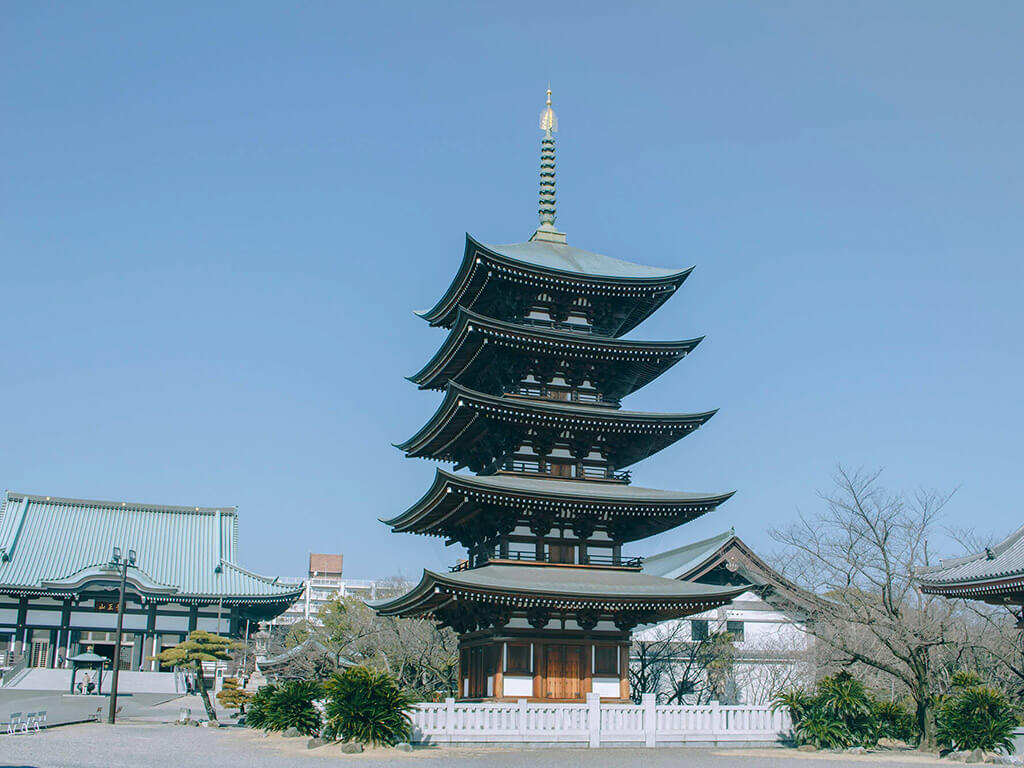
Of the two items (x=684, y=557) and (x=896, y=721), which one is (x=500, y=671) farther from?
(x=684, y=557)

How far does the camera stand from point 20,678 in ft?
184

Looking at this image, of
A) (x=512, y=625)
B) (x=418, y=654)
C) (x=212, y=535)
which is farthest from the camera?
(x=212, y=535)

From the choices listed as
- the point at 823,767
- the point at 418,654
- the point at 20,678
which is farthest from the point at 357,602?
the point at 823,767

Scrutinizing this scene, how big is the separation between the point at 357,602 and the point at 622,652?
32.1m

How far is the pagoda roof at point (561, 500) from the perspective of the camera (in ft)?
107

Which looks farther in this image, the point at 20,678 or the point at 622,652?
the point at 20,678

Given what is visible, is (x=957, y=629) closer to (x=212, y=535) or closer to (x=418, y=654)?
(x=418, y=654)

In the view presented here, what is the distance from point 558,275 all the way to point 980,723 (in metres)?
20.6

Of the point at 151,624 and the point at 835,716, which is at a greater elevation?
the point at 151,624

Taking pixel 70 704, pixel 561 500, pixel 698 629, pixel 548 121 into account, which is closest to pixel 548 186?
pixel 548 121

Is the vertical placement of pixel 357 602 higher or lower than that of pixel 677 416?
lower

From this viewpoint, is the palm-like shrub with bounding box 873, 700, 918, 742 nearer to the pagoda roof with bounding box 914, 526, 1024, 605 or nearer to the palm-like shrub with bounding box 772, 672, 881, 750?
the palm-like shrub with bounding box 772, 672, 881, 750

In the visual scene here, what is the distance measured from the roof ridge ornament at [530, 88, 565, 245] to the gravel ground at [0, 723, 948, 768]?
75.0ft

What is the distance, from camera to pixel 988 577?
28.2 metres
